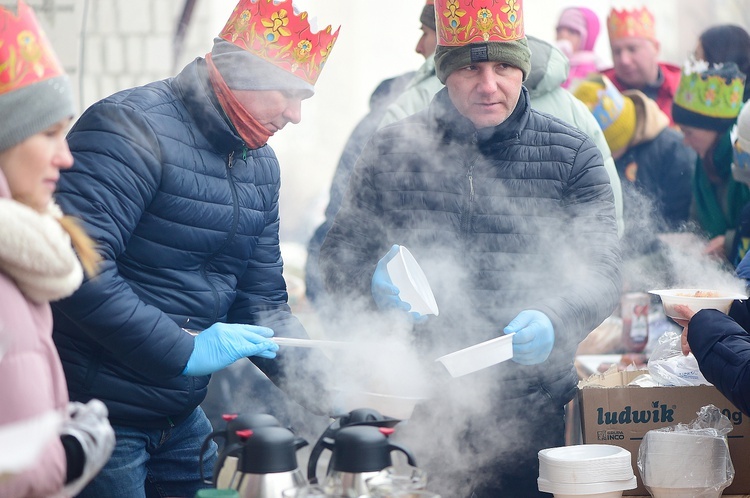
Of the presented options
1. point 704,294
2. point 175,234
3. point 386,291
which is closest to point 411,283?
point 386,291

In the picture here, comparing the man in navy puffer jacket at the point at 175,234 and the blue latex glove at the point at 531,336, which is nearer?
the man in navy puffer jacket at the point at 175,234

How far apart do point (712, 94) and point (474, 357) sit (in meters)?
3.20

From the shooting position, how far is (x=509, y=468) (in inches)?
111

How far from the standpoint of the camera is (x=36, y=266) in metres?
1.61

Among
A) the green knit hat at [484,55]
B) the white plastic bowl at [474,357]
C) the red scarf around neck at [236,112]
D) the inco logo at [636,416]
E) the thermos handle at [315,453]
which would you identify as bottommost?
the inco logo at [636,416]

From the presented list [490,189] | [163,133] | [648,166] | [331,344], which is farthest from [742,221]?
[163,133]

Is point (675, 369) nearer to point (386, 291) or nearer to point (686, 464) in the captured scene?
point (686, 464)

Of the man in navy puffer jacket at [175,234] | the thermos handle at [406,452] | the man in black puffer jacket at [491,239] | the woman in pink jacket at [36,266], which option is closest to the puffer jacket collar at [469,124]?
the man in black puffer jacket at [491,239]

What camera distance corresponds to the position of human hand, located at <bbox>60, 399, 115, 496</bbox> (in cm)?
162

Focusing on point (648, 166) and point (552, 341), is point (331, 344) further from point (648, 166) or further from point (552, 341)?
point (648, 166)

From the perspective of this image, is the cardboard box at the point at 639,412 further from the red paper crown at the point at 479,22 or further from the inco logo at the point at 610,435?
the red paper crown at the point at 479,22

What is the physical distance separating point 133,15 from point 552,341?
4284mm

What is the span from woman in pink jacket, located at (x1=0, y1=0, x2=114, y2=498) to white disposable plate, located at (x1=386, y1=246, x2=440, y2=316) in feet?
3.14

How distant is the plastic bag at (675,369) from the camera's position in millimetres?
2799
